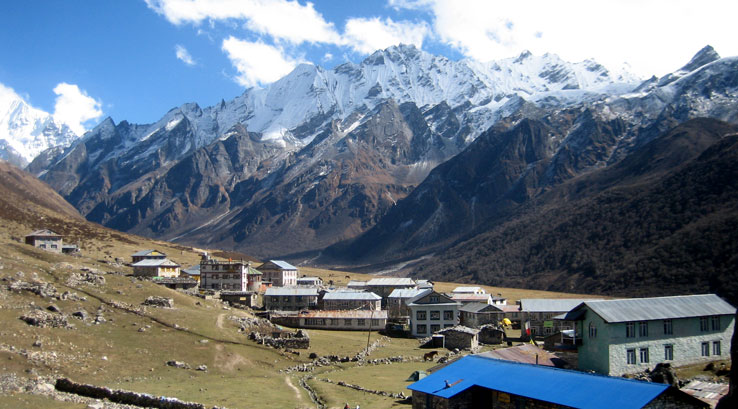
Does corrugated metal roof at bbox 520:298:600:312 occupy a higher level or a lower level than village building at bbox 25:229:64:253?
lower

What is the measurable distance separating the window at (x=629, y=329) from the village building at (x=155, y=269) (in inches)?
3002

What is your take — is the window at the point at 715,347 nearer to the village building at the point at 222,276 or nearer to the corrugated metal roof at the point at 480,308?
the corrugated metal roof at the point at 480,308

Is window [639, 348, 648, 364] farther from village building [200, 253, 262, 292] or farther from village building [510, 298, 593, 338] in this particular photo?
village building [200, 253, 262, 292]

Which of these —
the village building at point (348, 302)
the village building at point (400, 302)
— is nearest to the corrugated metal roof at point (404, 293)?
the village building at point (400, 302)

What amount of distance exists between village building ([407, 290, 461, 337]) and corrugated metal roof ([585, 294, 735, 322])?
39.6m

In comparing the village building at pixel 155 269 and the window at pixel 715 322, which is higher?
the village building at pixel 155 269

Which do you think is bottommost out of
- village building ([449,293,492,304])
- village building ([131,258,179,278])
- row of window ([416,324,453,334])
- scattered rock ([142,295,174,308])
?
row of window ([416,324,453,334])

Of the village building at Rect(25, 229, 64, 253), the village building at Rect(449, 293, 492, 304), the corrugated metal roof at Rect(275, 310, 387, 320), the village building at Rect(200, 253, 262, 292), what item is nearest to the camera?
the corrugated metal roof at Rect(275, 310, 387, 320)

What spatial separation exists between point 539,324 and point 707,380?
45531mm

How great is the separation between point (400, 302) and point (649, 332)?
219ft

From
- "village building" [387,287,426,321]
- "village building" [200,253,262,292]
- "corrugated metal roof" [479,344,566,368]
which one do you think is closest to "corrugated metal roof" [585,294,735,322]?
"corrugated metal roof" [479,344,566,368]

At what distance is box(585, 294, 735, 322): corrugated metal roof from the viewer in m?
49.6

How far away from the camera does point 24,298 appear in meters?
58.8

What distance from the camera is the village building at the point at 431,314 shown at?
9075 centimetres
